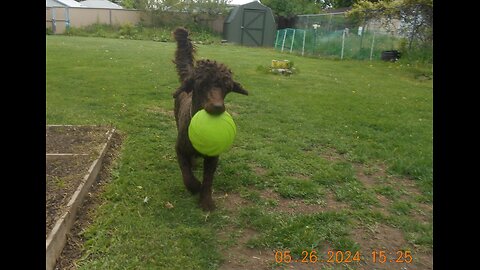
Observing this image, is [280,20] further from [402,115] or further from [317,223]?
[317,223]

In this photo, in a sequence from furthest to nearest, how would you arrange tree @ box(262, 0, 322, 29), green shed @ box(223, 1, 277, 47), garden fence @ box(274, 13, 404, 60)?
tree @ box(262, 0, 322, 29) < green shed @ box(223, 1, 277, 47) < garden fence @ box(274, 13, 404, 60)

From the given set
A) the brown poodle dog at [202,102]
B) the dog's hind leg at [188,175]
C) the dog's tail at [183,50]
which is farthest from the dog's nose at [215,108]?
the dog's tail at [183,50]

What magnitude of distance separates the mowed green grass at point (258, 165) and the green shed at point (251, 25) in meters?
21.1

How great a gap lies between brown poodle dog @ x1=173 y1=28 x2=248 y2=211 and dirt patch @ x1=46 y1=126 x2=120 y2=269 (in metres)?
1.17

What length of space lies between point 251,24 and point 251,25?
0.27ft

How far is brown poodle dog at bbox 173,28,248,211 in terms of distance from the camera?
3.98 meters

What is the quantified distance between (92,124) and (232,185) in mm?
3324

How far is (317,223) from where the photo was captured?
13.9 feet

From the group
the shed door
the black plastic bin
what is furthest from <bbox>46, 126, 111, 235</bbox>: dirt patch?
the shed door

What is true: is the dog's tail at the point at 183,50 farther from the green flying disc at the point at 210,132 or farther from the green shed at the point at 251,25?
the green shed at the point at 251,25

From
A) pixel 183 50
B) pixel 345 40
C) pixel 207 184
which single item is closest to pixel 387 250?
pixel 207 184

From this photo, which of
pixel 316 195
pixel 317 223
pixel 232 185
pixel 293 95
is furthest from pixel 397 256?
pixel 293 95

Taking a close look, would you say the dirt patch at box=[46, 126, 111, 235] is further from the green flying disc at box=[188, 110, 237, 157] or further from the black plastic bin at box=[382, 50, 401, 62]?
the black plastic bin at box=[382, 50, 401, 62]

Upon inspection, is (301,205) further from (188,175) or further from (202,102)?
(202,102)
